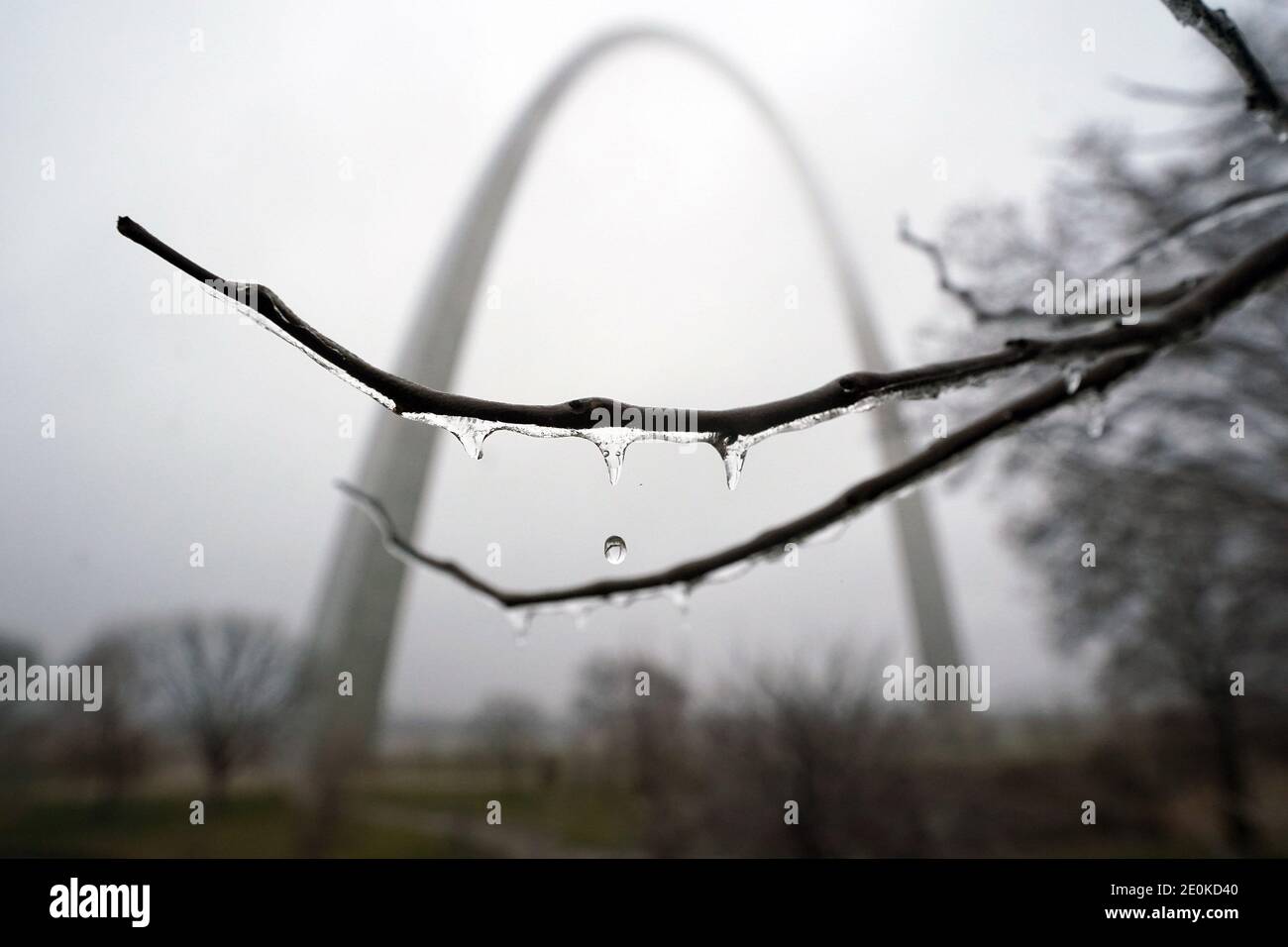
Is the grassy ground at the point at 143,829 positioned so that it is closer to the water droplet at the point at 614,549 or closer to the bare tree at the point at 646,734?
the bare tree at the point at 646,734

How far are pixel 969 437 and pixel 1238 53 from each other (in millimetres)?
247

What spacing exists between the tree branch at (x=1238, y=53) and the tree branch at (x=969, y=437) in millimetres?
118

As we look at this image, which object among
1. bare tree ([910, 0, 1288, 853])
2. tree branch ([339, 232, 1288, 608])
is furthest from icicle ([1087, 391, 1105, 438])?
bare tree ([910, 0, 1288, 853])

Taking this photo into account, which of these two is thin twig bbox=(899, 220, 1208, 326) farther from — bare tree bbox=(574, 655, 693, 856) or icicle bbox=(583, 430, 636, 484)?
bare tree bbox=(574, 655, 693, 856)

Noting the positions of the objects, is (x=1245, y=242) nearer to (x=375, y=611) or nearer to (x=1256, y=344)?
(x=1256, y=344)

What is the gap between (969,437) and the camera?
0.33 meters

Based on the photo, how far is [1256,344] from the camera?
2.54 metres

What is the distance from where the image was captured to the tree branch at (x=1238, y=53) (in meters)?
0.35

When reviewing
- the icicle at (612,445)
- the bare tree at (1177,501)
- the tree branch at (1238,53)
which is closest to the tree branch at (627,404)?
the icicle at (612,445)

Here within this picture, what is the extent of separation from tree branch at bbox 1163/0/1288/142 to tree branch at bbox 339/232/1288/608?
0.39 ft

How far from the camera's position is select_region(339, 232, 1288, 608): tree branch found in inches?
12.7

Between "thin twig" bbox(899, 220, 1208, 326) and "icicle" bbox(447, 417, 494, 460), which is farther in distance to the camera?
"thin twig" bbox(899, 220, 1208, 326)
